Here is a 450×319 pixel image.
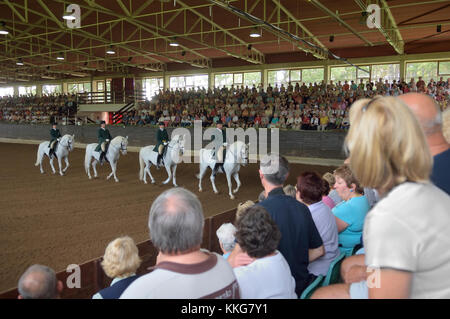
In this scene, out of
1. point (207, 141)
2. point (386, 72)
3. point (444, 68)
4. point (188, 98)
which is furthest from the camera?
point (188, 98)

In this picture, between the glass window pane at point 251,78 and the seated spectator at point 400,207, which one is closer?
the seated spectator at point 400,207

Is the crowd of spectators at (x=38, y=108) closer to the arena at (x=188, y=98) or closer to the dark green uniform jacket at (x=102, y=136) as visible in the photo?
the arena at (x=188, y=98)

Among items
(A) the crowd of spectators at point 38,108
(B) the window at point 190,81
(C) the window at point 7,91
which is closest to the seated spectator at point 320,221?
(B) the window at point 190,81

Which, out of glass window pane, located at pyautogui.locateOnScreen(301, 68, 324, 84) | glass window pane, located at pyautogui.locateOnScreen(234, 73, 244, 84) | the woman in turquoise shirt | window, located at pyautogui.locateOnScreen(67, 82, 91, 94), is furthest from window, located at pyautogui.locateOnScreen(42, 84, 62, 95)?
the woman in turquoise shirt

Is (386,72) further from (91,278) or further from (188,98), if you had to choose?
(91,278)

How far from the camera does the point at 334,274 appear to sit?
2.70m

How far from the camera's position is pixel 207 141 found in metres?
17.7

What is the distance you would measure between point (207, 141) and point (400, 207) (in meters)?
16.6

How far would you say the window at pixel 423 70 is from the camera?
22216mm

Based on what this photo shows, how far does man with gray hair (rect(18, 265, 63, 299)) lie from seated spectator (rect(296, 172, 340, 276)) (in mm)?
2021

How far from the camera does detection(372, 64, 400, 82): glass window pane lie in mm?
23234

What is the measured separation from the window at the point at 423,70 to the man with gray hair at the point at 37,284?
25.0 metres

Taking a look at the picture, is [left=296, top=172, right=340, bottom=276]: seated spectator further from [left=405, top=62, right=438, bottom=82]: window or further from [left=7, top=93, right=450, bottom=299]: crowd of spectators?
[left=405, top=62, right=438, bottom=82]: window

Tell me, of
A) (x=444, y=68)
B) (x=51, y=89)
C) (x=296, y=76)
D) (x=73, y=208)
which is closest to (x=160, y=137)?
(x=73, y=208)
